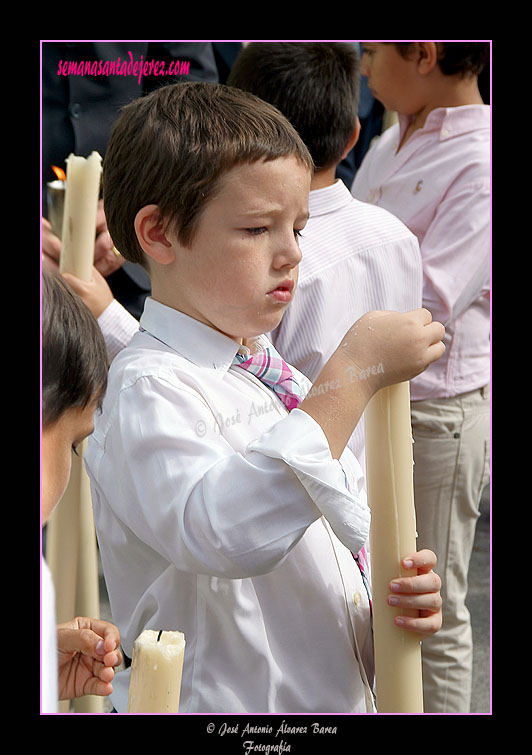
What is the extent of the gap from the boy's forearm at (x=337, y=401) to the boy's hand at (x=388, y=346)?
0.01m

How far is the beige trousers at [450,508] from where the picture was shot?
1714mm

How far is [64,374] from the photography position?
0.83 meters

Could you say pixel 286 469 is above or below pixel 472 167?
below

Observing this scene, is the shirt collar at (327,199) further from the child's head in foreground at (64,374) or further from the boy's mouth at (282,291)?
the child's head in foreground at (64,374)

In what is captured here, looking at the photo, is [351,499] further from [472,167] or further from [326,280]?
[472,167]

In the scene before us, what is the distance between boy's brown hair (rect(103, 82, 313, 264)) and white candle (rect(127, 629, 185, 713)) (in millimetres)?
395

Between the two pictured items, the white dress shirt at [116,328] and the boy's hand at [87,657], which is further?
the white dress shirt at [116,328]

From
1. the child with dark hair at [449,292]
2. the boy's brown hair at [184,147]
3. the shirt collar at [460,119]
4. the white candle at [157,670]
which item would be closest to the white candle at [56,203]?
the boy's brown hair at [184,147]

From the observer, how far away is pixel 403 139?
1923 millimetres

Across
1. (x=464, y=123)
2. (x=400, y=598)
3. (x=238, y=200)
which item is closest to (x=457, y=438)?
(x=464, y=123)

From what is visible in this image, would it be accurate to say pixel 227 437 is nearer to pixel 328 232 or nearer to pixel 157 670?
pixel 157 670

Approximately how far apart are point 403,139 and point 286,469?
125cm

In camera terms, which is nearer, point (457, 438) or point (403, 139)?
point (457, 438)

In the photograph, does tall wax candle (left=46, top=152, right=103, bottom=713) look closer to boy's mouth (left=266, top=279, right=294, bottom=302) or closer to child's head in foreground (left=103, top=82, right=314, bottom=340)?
child's head in foreground (left=103, top=82, right=314, bottom=340)
